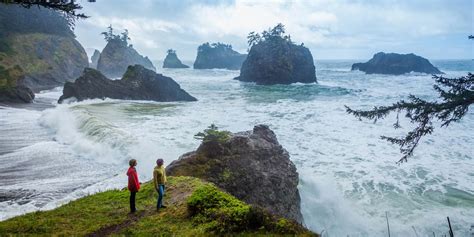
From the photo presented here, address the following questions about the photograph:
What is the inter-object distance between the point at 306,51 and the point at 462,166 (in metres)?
70.2

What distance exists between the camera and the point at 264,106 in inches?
1681

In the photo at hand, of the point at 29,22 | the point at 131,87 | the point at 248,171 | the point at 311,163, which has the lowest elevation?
the point at 311,163

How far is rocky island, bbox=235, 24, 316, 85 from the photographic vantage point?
80.3 metres

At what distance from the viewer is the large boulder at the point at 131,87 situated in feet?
153

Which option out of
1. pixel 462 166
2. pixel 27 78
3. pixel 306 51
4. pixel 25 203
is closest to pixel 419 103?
pixel 462 166

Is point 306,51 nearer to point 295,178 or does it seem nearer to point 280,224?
point 295,178

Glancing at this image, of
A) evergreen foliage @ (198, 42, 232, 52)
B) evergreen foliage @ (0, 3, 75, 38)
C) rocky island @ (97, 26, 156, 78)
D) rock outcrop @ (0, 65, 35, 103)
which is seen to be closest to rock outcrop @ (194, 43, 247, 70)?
evergreen foliage @ (198, 42, 232, 52)

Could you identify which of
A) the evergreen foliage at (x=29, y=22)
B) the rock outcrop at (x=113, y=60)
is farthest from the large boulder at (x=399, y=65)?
the evergreen foliage at (x=29, y=22)

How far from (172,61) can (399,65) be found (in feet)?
333

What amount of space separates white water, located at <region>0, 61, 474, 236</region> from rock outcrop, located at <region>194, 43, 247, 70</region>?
122 metres

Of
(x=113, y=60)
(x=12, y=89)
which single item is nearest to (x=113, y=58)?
(x=113, y=60)

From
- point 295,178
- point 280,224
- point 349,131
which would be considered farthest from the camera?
point 349,131

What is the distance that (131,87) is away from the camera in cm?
4934

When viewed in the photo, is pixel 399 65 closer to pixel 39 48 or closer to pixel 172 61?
pixel 39 48
